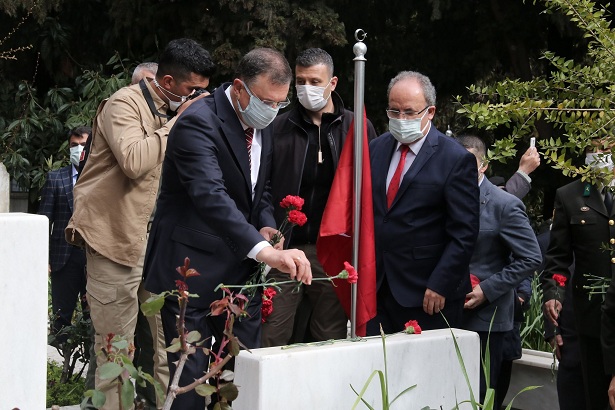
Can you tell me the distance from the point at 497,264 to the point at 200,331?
223 centimetres

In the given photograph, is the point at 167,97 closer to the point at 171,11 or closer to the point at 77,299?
the point at 77,299

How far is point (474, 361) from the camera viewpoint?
4.11m

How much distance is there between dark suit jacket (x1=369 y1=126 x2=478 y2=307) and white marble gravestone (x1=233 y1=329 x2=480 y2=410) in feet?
2.93

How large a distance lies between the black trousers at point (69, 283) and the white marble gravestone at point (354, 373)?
5632 millimetres

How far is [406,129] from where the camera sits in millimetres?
5000

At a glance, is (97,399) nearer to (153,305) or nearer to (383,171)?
(153,305)

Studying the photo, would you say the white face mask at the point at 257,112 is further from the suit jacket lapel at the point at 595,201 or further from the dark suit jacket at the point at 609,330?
the suit jacket lapel at the point at 595,201

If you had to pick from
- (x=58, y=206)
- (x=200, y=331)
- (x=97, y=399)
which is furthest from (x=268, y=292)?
(x=58, y=206)

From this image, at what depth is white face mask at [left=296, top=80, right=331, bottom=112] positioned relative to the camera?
5891mm

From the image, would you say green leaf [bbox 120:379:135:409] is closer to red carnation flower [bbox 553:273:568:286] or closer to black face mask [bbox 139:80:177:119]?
black face mask [bbox 139:80:177:119]

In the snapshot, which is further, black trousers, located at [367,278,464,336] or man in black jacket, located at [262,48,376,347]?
man in black jacket, located at [262,48,376,347]

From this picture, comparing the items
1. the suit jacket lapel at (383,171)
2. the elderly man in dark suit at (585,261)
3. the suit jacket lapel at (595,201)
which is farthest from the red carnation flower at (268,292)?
the suit jacket lapel at (595,201)

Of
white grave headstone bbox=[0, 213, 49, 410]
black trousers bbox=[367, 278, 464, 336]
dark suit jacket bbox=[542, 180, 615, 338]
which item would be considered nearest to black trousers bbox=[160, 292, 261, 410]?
black trousers bbox=[367, 278, 464, 336]

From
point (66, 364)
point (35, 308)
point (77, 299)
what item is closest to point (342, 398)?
point (35, 308)
